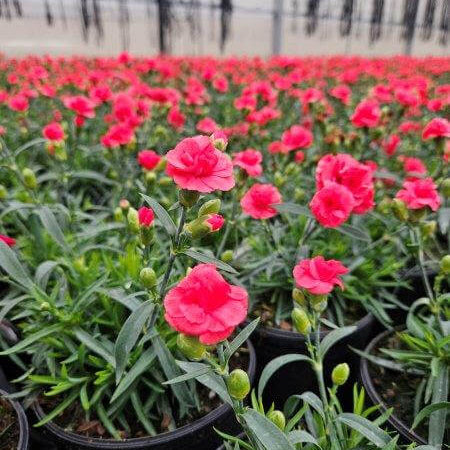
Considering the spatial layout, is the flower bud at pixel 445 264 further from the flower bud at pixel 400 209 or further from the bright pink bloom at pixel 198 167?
the bright pink bloom at pixel 198 167

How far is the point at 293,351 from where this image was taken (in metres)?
1.23

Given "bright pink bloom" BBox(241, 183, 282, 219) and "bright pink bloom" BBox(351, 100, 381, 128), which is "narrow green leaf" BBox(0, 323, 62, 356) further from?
"bright pink bloom" BBox(351, 100, 381, 128)

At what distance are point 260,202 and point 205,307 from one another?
573 mm

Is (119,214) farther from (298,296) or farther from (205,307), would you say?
(205,307)

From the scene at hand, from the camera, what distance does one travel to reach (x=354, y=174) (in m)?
0.93

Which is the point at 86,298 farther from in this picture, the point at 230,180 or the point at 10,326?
the point at 230,180

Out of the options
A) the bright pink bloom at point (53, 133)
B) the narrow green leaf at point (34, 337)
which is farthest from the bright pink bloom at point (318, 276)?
the bright pink bloom at point (53, 133)

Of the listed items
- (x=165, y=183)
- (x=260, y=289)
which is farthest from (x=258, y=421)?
(x=165, y=183)

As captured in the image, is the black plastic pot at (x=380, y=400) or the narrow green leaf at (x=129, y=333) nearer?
the narrow green leaf at (x=129, y=333)

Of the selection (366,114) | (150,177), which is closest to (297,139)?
(366,114)

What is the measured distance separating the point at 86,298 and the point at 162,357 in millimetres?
279

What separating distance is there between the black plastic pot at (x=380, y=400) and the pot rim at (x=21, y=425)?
2.51 ft

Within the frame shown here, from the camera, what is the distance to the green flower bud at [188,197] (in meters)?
0.68

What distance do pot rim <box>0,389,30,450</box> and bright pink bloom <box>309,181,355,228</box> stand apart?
75 centimetres
